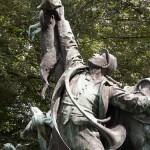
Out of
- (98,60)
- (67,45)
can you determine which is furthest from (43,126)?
(67,45)

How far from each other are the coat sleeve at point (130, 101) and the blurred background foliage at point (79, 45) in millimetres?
6500

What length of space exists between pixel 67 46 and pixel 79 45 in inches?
243

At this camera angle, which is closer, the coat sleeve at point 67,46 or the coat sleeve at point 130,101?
the coat sleeve at point 130,101

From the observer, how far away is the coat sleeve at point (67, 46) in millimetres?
6703

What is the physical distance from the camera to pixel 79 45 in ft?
42.6

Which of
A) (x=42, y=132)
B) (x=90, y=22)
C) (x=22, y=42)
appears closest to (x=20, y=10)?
(x=22, y=42)

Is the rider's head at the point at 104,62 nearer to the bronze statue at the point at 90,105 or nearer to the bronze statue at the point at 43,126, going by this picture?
the bronze statue at the point at 90,105

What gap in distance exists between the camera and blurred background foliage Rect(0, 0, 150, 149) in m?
12.9

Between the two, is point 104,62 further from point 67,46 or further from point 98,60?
point 67,46

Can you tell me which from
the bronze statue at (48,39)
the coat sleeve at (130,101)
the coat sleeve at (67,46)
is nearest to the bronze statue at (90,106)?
the coat sleeve at (130,101)

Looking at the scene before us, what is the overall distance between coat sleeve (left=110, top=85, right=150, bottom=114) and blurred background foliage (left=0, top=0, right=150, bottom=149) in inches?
256

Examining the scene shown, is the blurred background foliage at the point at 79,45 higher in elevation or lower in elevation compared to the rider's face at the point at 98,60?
lower

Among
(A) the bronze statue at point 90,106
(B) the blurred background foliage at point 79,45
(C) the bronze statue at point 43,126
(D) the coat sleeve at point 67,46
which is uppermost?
(D) the coat sleeve at point 67,46

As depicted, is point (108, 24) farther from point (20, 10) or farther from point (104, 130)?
point (104, 130)
